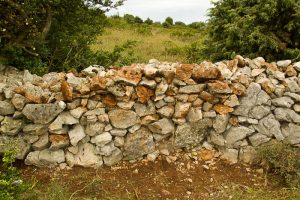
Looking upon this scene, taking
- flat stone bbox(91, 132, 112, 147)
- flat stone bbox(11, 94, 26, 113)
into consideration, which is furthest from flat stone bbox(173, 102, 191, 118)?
flat stone bbox(11, 94, 26, 113)

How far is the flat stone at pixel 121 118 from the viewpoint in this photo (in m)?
→ 5.77

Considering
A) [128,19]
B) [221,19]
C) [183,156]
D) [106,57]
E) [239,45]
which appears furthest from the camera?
[128,19]

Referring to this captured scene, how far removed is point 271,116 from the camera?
6.15 metres

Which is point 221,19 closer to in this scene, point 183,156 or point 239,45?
point 239,45

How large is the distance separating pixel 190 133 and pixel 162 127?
452mm

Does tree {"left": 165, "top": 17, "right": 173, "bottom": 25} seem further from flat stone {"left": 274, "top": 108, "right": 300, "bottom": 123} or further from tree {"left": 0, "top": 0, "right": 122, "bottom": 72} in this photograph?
flat stone {"left": 274, "top": 108, "right": 300, "bottom": 123}

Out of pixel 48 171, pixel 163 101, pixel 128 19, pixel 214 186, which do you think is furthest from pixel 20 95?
pixel 128 19

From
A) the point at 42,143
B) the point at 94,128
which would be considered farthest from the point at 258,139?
the point at 42,143

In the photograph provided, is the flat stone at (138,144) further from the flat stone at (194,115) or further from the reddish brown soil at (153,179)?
the flat stone at (194,115)

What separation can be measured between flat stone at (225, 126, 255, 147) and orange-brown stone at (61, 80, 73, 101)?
2363 millimetres

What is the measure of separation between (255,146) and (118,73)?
231cm

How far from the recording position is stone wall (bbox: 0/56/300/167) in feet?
18.5

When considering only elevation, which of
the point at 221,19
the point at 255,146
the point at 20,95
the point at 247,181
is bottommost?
the point at 247,181

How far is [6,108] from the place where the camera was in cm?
554
